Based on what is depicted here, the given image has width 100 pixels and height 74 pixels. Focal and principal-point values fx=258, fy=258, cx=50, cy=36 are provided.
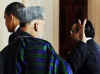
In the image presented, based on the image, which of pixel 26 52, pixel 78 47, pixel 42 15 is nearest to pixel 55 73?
pixel 26 52

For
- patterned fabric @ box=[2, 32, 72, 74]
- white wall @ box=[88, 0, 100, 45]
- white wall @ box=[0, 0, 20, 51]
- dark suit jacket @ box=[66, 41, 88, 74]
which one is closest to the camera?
patterned fabric @ box=[2, 32, 72, 74]

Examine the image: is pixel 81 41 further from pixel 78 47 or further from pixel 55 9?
pixel 55 9

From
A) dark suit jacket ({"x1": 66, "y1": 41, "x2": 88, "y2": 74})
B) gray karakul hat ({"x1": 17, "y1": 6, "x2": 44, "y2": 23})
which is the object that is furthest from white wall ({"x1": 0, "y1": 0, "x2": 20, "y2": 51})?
gray karakul hat ({"x1": 17, "y1": 6, "x2": 44, "y2": 23})

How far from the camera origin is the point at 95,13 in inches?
133

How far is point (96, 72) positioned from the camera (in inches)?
69.2

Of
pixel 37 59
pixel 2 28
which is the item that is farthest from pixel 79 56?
pixel 2 28

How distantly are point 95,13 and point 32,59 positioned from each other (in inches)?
86.6

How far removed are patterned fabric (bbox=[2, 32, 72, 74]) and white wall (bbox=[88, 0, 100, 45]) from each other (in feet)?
6.73

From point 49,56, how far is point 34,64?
0.29ft

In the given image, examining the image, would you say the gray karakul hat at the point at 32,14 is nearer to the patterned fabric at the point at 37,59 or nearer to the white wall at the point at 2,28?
the patterned fabric at the point at 37,59

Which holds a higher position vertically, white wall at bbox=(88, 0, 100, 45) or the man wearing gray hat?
white wall at bbox=(88, 0, 100, 45)

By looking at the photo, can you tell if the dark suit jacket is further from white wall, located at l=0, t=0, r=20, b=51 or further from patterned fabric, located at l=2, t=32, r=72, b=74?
white wall, located at l=0, t=0, r=20, b=51

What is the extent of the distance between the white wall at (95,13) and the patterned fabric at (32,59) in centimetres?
205

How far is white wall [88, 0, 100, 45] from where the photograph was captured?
11.0 ft
